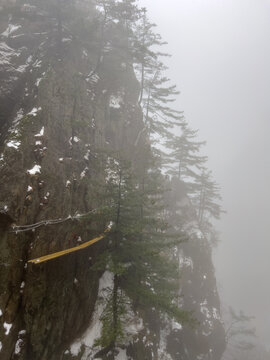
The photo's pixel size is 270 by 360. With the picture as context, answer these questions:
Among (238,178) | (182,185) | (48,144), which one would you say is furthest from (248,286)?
(238,178)

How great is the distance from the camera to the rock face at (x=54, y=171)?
396 inches

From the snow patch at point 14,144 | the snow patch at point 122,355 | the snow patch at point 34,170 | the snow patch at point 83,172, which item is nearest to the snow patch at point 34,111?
the snow patch at point 14,144

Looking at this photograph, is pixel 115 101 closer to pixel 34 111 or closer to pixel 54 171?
pixel 34 111

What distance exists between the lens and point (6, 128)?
1260 centimetres

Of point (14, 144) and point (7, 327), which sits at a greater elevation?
point (14, 144)

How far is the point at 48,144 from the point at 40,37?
31.5 ft

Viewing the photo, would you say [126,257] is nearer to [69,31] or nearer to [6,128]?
[6,128]

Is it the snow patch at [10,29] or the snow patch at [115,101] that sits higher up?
the snow patch at [10,29]

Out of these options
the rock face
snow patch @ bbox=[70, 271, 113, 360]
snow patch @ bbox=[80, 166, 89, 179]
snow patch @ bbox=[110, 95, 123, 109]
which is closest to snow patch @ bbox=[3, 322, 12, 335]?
the rock face

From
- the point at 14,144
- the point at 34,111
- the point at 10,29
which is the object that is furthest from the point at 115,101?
the point at 14,144

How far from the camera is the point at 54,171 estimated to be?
12.4 meters

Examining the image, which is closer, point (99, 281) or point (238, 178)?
point (99, 281)

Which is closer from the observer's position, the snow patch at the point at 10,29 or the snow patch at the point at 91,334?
the snow patch at the point at 91,334

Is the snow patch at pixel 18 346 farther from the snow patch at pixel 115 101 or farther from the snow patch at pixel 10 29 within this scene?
the snow patch at pixel 10 29
